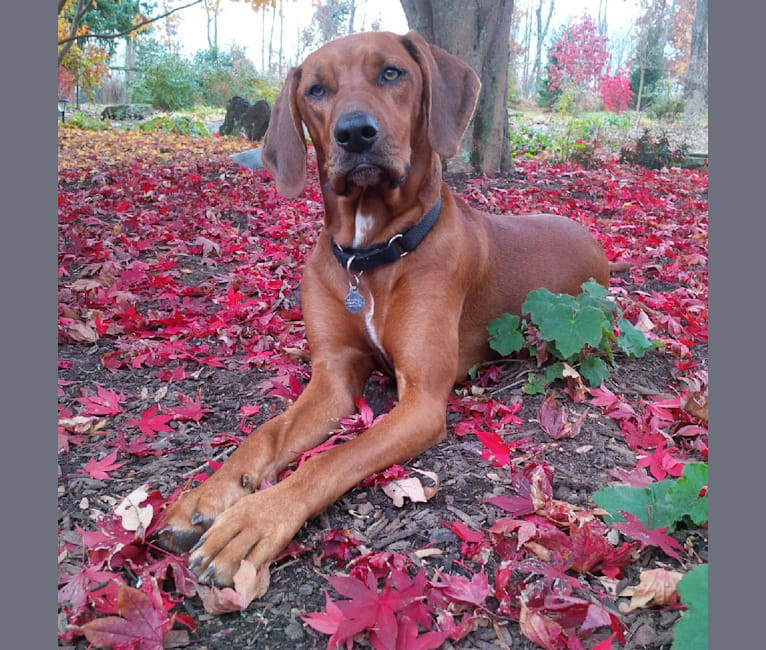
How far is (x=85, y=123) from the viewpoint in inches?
721

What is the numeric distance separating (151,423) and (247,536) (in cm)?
119

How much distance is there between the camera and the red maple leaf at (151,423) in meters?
3.09

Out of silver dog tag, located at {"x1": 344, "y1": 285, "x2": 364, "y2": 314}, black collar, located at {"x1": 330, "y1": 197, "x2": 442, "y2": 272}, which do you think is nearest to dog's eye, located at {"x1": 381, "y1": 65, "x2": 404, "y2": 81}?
black collar, located at {"x1": 330, "y1": 197, "x2": 442, "y2": 272}

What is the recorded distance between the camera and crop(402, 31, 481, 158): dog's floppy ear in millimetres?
3375

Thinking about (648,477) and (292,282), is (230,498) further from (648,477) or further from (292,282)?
(292,282)

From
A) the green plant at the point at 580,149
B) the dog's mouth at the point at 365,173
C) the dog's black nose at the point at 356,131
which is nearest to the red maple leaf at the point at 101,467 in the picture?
the dog's mouth at the point at 365,173

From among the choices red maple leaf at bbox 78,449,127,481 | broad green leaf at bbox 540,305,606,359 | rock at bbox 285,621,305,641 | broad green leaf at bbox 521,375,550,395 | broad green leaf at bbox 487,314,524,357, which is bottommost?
rock at bbox 285,621,305,641

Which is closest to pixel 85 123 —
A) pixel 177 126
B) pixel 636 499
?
pixel 177 126

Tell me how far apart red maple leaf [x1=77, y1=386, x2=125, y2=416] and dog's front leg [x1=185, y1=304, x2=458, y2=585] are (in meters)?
A: 1.36

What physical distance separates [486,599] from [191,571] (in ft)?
3.04

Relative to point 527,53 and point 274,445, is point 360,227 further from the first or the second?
point 527,53

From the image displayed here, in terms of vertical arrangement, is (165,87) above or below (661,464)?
above

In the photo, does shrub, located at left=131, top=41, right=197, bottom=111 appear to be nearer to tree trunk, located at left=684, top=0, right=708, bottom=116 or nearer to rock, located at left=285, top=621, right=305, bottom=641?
tree trunk, located at left=684, top=0, right=708, bottom=116

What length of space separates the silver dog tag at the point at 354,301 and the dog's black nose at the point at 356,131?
739 millimetres
